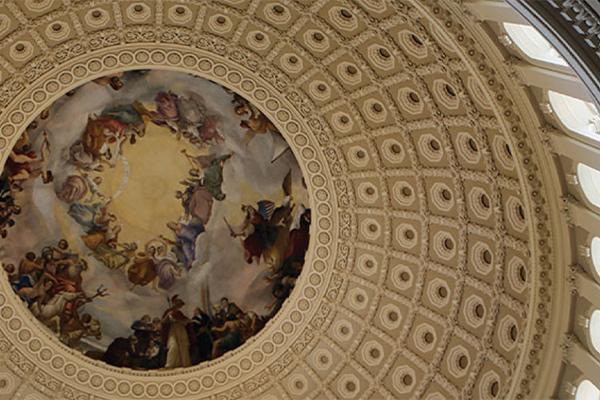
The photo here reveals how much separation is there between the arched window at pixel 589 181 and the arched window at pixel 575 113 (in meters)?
1.06

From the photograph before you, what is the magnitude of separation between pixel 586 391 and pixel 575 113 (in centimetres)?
638

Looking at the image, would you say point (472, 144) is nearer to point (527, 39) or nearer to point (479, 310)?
point (479, 310)

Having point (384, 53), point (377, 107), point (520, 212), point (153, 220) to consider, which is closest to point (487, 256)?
point (520, 212)

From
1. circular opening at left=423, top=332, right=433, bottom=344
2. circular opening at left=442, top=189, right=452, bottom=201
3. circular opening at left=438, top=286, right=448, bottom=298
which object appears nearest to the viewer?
circular opening at left=442, top=189, right=452, bottom=201

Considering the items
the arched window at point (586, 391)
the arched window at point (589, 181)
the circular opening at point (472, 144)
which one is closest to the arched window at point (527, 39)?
the arched window at point (589, 181)

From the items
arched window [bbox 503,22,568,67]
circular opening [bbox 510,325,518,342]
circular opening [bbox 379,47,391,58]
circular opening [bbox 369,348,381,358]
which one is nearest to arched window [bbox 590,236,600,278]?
circular opening [bbox 510,325,518,342]

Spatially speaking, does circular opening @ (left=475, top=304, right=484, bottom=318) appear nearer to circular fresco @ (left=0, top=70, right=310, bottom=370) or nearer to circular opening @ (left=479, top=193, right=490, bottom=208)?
circular opening @ (left=479, top=193, right=490, bottom=208)

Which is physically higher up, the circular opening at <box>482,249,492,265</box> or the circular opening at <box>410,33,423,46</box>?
the circular opening at <box>410,33,423,46</box>

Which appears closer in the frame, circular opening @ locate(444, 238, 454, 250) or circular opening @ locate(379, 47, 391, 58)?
circular opening @ locate(379, 47, 391, 58)

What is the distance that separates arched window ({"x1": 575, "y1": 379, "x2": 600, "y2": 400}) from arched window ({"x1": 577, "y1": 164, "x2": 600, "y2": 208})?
14.1 ft

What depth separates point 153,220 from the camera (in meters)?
31.9

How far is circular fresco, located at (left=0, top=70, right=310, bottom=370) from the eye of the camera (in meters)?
29.4

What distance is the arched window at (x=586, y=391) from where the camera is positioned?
69.2 feet

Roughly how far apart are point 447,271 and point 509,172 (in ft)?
Result: 15.7
